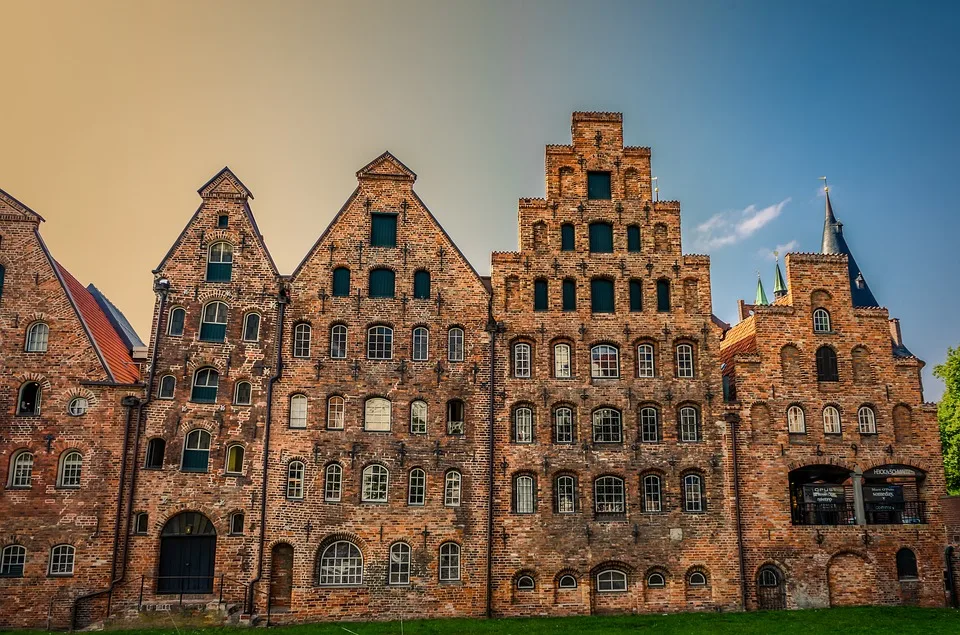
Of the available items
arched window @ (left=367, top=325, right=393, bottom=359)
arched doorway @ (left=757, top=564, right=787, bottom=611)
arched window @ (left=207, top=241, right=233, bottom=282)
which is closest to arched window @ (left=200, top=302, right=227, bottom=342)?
arched window @ (left=207, top=241, right=233, bottom=282)

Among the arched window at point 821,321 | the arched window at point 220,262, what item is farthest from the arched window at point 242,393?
the arched window at point 821,321

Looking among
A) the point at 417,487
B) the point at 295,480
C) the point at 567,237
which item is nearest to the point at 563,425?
the point at 417,487

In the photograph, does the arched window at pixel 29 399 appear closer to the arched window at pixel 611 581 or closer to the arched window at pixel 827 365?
the arched window at pixel 611 581

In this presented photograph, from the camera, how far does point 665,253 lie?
33.6 meters

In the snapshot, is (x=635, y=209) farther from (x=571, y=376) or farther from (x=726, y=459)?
(x=726, y=459)

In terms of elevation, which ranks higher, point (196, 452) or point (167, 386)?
point (167, 386)

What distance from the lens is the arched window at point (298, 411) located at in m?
30.9

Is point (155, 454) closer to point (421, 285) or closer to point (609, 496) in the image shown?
point (421, 285)

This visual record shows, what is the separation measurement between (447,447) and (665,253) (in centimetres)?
1314

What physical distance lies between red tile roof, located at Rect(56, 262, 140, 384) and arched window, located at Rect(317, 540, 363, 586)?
1083 cm

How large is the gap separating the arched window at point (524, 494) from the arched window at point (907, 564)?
51.7 feet

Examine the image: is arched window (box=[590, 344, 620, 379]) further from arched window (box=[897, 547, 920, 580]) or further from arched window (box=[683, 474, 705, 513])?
arched window (box=[897, 547, 920, 580])

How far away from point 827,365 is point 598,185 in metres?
13.1

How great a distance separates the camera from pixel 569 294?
1312 inches
